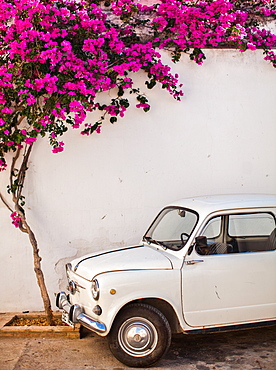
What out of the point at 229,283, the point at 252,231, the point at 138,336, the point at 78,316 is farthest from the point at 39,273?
the point at 252,231

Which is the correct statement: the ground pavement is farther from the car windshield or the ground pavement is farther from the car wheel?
the car windshield

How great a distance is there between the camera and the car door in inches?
201

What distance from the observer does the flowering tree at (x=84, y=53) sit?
6168mm

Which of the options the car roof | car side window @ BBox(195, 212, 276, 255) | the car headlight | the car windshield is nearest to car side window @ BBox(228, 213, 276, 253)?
car side window @ BBox(195, 212, 276, 255)

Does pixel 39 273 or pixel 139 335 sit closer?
pixel 139 335

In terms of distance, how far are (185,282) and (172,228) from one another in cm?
92

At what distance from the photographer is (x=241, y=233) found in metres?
5.57

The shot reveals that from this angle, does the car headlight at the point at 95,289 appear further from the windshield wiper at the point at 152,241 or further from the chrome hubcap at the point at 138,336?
the windshield wiper at the point at 152,241

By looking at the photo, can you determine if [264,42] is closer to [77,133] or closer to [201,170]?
[201,170]

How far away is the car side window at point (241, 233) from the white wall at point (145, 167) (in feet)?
5.78

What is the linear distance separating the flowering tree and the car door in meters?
2.24

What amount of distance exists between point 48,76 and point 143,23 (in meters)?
2.04

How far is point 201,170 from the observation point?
7.29 metres

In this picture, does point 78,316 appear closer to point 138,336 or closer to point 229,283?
point 138,336
